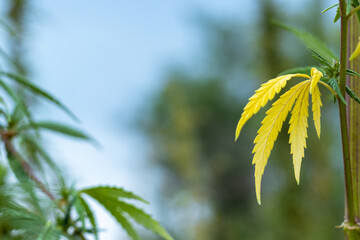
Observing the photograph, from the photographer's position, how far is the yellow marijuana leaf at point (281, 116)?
139 mm

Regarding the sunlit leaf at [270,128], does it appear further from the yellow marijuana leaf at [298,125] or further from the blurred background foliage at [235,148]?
the blurred background foliage at [235,148]

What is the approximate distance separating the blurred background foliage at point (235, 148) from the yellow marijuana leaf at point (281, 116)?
46 centimetres

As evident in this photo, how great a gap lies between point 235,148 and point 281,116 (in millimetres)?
3658

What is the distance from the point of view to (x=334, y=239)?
6.05 feet

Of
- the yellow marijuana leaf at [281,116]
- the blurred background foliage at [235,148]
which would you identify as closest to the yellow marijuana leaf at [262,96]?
the yellow marijuana leaf at [281,116]

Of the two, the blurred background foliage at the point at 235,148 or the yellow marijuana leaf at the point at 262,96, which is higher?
the blurred background foliage at the point at 235,148

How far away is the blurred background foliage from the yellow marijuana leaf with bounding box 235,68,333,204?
0.46 m

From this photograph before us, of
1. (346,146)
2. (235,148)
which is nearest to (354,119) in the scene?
Answer: (346,146)

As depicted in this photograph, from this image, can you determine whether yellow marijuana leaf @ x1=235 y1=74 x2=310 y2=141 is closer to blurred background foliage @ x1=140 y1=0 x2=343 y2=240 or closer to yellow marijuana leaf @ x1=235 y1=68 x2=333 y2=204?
yellow marijuana leaf @ x1=235 y1=68 x2=333 y2=204

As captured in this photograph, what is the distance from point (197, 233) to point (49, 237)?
2.15 meters

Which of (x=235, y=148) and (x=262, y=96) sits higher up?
(x=235, y=148)

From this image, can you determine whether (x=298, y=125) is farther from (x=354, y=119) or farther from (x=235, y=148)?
(x=235, y=148)

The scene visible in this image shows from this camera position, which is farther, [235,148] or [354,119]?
[235,148]

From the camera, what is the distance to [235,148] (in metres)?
3.76
